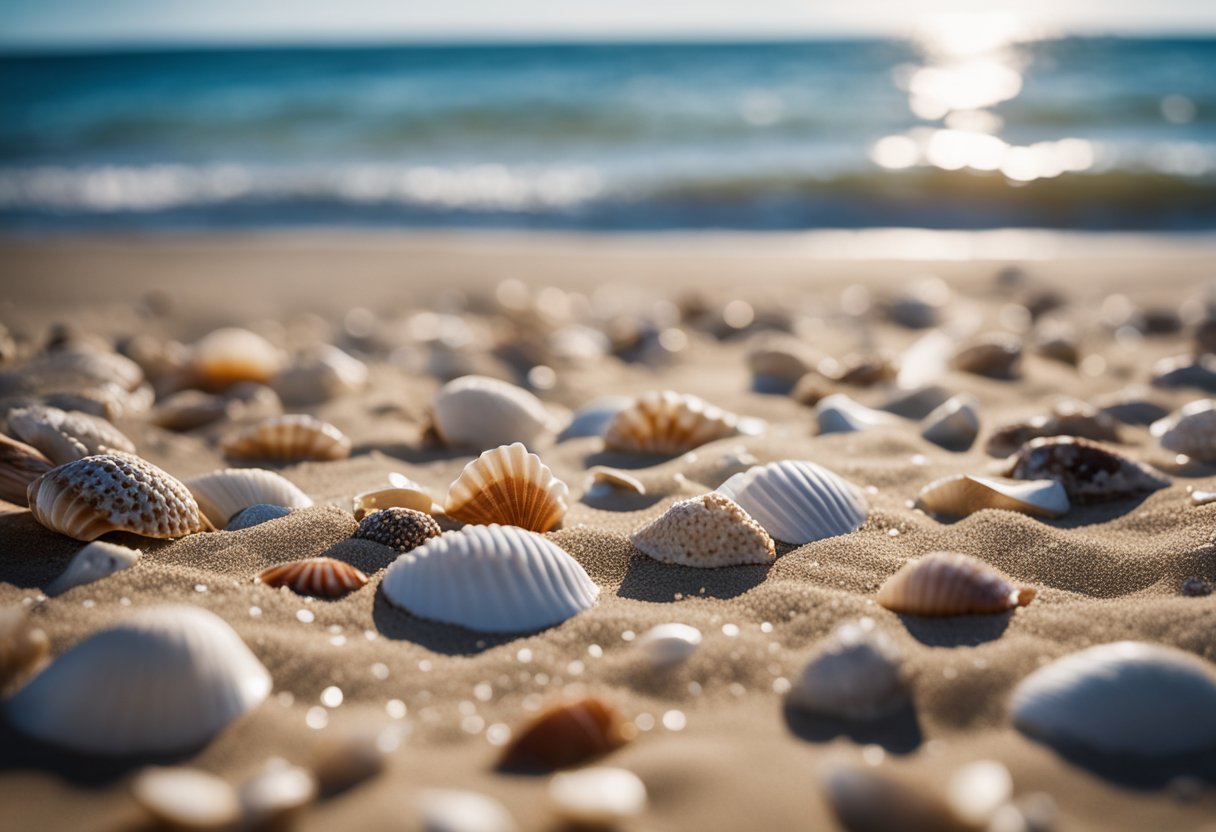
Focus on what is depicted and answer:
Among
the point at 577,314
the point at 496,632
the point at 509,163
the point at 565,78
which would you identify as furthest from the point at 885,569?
the point at 565,78

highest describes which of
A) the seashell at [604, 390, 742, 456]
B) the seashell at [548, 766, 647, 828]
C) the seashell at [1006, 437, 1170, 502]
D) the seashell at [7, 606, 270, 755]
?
the seashell at [1006, 437, 1170, 502]

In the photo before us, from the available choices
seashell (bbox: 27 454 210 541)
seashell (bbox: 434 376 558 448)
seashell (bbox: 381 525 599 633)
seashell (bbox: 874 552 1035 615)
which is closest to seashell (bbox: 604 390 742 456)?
seashell (bbox: 434 376 558 448)

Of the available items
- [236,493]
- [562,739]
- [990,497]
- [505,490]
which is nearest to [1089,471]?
[990,497]

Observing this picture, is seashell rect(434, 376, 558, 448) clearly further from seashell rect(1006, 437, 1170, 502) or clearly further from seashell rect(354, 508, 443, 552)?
seashell rect(1006, 437, 1170, 502)

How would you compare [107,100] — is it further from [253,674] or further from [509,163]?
[253,674]

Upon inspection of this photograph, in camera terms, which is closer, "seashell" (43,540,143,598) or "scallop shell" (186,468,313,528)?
"seashell" (43,540,143,598)

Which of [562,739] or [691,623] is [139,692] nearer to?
[562,739]

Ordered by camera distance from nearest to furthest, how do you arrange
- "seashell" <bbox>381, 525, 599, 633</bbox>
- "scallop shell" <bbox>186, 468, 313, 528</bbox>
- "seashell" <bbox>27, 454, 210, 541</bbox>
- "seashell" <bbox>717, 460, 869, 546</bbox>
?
"seashell" <bbox>381, 525, 599, 633</bbox>
"seashell" <bbox>27, 454, 210, 541</bbox>
"seashell" <bbox>717, 460, 869, 546</bbox>
"scallop shell" <bbox>186, 468, 313, 528</bbox>

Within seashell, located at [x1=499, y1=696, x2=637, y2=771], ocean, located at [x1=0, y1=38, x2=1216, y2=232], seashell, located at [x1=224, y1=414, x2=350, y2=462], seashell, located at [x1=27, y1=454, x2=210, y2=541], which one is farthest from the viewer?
ocean, located at [x1=0, y1=38, x2=1216, y2=232]
